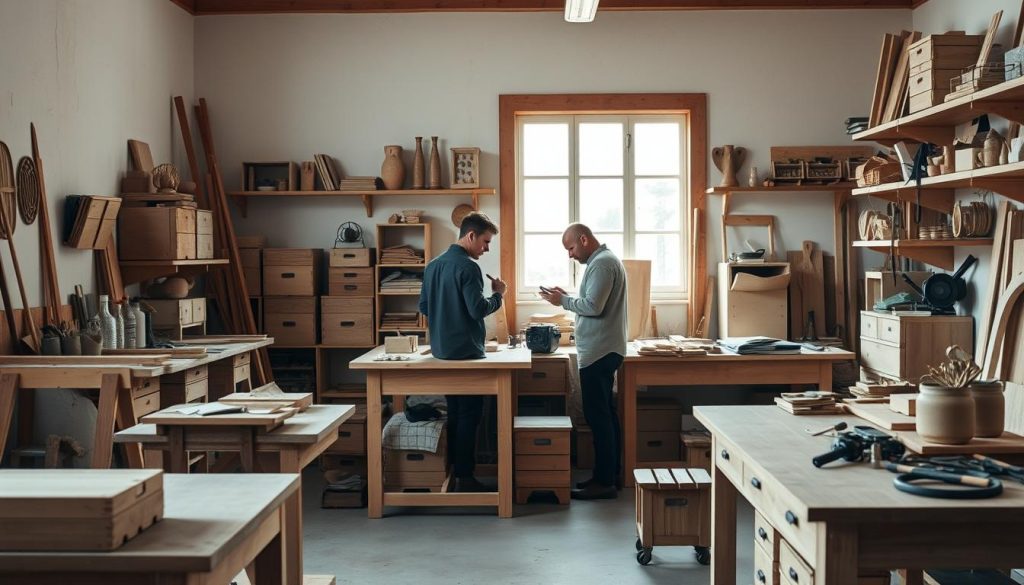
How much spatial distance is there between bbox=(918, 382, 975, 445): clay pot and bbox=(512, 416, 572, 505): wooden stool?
3.16 m

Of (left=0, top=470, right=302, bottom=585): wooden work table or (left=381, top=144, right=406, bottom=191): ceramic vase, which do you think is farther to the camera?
(left=381, top=144, right=406, bottom=191): ceramic vase

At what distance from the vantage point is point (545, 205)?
7465 millimetres

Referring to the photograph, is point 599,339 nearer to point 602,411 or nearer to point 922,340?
point 602,411

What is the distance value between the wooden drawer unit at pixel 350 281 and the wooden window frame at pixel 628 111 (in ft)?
3.46

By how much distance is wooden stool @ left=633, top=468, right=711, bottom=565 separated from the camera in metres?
4.73

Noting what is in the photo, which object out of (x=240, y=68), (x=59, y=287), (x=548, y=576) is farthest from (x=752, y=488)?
(x=240, y=68)

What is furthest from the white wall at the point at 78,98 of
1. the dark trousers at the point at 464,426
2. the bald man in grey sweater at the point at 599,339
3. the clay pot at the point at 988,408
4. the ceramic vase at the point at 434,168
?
the clay pot at the point at 988,408

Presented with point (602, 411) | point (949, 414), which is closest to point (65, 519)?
point (949, 414)

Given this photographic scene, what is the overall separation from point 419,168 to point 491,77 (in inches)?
35.8

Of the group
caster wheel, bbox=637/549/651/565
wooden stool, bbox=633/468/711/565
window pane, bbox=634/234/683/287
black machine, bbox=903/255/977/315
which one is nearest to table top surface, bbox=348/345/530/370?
wooden stool, bbox=633/468/711/565

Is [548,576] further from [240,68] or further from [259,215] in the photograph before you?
[240,68]

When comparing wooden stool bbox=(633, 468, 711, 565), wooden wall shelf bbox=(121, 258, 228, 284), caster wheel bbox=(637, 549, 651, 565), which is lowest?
caster wheel bbox=(637, 549, 651, 565)

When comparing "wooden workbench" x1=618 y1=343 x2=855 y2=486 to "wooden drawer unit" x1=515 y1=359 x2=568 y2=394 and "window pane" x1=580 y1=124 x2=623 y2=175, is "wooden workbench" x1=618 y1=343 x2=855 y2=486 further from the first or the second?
"window pane" x1=580 y1=124 x2=623 y2=175

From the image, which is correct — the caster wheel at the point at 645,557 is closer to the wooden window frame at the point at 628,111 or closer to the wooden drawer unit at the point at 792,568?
the wooden drawer unit at the point at 792,568
